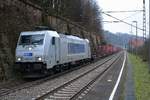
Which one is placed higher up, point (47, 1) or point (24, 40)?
point (47, 1)

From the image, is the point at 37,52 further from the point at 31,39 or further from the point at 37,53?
the point at 31,39

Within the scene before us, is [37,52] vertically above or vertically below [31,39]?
below

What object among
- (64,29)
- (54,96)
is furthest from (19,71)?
(64,29)

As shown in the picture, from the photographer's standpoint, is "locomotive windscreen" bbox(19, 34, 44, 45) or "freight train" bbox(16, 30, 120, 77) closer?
"freight train" bbox(16, 30, 120, 77)

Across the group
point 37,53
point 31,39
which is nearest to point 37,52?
point 37,53

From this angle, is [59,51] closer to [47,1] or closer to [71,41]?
[71,41]

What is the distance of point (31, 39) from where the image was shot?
86.7 ft

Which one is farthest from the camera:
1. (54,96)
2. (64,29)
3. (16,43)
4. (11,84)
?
(64,29)

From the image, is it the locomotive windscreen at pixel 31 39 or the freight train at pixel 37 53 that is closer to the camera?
the freight train at pixel 37 53

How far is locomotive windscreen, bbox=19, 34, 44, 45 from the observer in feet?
86.0

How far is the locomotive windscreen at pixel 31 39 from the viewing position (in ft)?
86.0

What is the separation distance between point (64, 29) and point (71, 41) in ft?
59.1

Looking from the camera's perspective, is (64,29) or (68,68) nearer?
(68,68)

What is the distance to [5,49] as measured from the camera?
25641 mm
